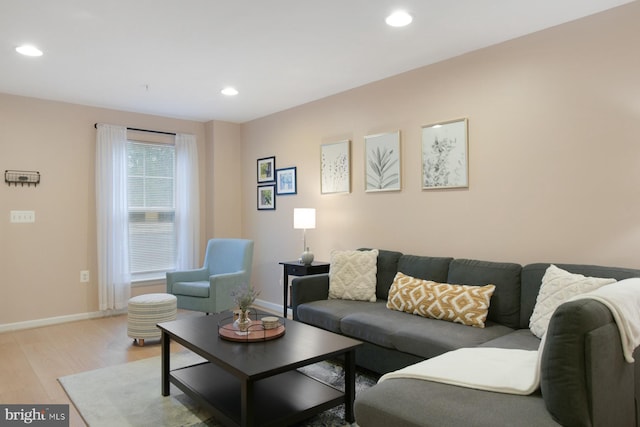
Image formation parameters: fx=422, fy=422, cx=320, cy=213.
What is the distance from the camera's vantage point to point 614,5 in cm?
255

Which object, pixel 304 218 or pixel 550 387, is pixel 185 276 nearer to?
pixel 304 218

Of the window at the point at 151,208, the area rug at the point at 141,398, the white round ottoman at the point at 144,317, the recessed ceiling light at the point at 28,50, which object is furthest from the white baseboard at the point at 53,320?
the recessed ceiling light at the point at 28,50

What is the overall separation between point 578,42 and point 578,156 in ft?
2.42

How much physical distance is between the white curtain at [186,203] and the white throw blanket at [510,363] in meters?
4.18

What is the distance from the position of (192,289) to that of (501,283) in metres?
2.98

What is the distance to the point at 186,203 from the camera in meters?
5.50

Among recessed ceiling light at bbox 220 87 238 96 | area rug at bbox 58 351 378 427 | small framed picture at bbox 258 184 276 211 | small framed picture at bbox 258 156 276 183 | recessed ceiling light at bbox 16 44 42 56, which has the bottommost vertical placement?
area rug at bbox 58 351 378 427

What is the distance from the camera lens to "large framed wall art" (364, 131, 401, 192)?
3.79 m

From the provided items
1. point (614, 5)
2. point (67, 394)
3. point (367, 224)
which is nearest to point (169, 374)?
point (67, 394)

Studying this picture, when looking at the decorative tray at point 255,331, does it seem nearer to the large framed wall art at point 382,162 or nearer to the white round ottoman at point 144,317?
the white round ottoman at point 144,317

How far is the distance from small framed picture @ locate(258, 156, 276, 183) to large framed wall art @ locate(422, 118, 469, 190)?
88.8 inches

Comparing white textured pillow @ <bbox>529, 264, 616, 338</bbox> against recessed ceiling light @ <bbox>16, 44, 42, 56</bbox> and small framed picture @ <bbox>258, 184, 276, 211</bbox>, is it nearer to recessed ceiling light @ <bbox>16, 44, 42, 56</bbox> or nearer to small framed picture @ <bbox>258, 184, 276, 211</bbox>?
small framed picture @ <bbox>258, 184, 276, 211</bbox>

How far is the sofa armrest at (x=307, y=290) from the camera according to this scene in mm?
3580

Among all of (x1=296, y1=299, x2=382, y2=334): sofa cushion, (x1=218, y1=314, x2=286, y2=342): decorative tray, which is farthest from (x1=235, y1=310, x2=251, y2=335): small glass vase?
(x1=296, y1=299, x2=382, y2=334): sofa cushion
